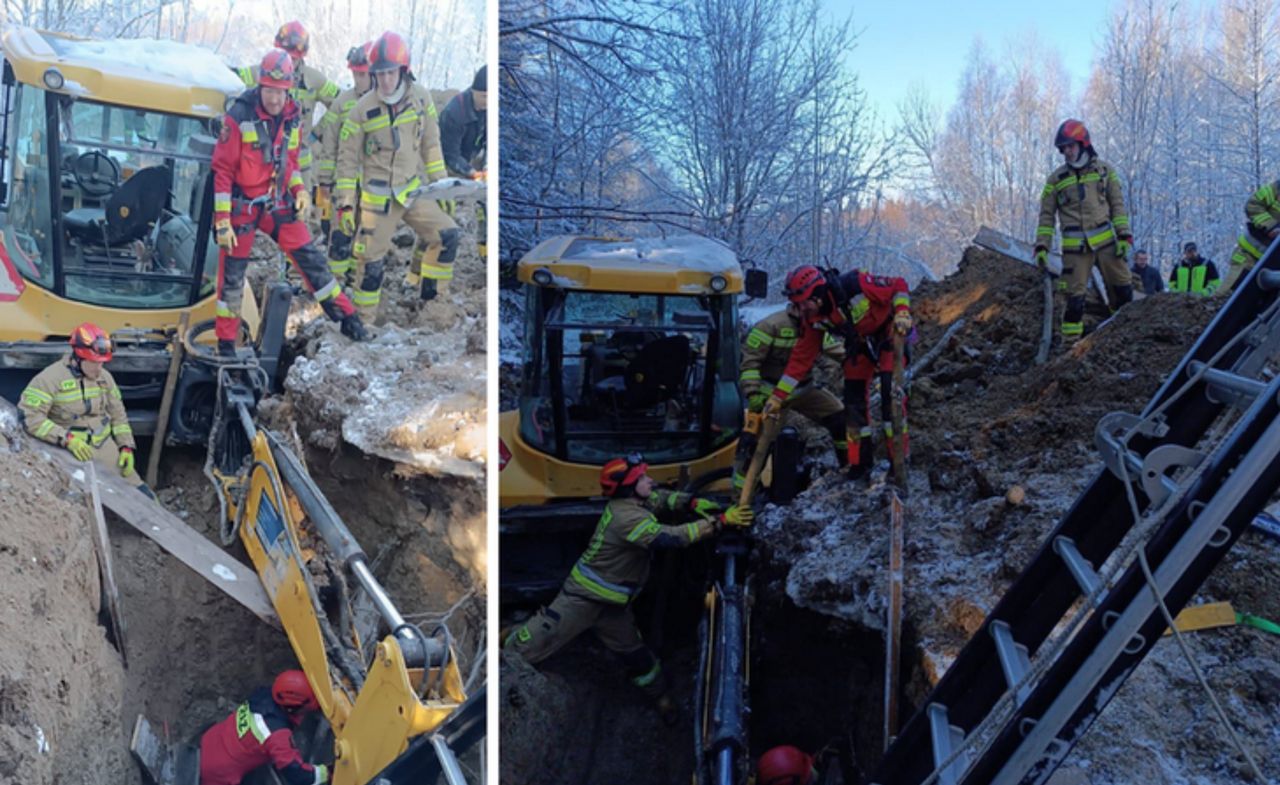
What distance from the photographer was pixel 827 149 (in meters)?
3.89

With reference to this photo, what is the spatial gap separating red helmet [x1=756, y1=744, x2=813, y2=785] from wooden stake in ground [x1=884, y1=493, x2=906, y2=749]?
251 mm

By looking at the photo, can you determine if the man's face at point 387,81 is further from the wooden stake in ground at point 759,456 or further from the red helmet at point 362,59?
the wooden stake in ground at point 759,456

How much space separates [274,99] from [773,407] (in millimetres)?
1960

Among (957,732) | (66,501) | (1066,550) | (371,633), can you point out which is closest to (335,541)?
(371,633)

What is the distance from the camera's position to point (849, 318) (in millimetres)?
3410

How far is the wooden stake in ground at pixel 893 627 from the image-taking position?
2.40 metres

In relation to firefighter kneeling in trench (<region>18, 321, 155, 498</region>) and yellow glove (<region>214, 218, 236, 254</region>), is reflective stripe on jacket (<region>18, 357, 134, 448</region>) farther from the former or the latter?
yellow glove (<region>214, 218, 236, 254</region>)

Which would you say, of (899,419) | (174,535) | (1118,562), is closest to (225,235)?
(174,535)

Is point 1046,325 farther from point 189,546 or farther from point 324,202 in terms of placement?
point 189,546

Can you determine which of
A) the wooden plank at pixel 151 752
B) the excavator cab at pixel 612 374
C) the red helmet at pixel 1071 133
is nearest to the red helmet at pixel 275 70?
the excavator cab at pixel 612 374

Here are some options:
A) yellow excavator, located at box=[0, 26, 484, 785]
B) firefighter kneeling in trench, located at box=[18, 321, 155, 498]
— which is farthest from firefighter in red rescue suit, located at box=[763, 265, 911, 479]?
firefighter kneeling in trench, located at box=[18, 321, 155, 498]

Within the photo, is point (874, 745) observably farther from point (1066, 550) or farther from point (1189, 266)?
point (1189, 266)

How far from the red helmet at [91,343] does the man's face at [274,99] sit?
0.46 metres

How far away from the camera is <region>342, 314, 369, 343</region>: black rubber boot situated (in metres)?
1.88
